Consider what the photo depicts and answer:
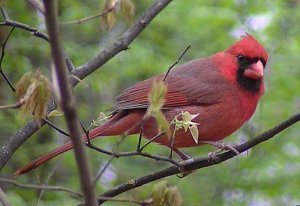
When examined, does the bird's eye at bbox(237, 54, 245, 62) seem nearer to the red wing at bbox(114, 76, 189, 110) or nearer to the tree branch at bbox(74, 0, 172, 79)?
the red wing at bbox(114, 76, 189, 110)

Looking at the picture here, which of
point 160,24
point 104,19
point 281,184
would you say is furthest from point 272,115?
point 104,19

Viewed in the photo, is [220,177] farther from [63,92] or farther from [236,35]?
[63,92]

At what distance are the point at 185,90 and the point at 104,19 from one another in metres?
1.28

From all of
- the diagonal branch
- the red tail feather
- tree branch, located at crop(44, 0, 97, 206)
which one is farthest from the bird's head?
tree branch, located at crop(44, 0, 97, 206)

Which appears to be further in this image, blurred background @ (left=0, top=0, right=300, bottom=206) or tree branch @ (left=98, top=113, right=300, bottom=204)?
blurred background @ (left=0, top=0, right=300, bottom=206)

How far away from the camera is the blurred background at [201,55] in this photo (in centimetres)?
473

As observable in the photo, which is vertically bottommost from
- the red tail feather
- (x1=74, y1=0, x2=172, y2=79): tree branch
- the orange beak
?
the red tail feather

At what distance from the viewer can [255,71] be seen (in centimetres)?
361

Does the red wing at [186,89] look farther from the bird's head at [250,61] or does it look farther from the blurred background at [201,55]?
the blurred background at [201,55]

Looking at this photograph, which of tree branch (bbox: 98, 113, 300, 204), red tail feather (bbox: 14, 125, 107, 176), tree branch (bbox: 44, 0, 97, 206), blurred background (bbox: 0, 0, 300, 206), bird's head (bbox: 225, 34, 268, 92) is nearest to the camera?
tree branch (bbox: 44, 0, 97, 206)

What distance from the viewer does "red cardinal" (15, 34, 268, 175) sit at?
3428mm

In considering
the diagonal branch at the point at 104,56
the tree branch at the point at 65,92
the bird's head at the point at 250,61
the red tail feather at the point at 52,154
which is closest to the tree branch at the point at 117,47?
the diagonal branch at the point at 104,56

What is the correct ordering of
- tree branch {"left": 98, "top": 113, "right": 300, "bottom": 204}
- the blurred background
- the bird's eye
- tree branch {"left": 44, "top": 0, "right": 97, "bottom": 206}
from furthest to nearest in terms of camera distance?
the blurred background → the bird's eye → tree branch {"left": 98, "top": 113, "right": 300, "bottom": 204} → tree branch {"left": 44, "top": 0, "right": 97, "bottom": 206}

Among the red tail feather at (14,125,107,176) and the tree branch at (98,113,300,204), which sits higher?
the red tail feather at (14,125,107,176)
